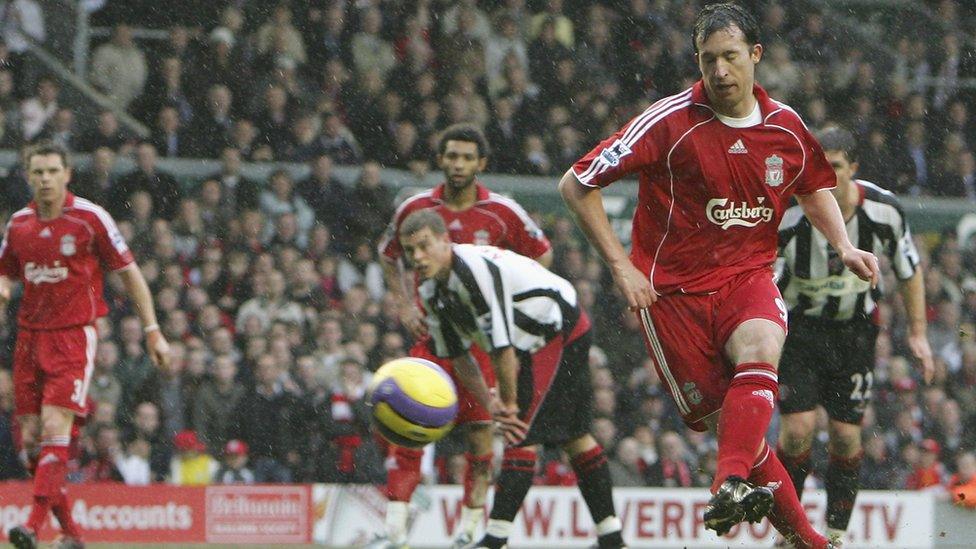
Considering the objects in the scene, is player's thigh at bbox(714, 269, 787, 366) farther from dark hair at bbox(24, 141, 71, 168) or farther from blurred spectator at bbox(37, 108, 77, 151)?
blurred spectator at bbox(37, 108, 77, 151)

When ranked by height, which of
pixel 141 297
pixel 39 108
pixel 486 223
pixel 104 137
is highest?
pixel 39 108

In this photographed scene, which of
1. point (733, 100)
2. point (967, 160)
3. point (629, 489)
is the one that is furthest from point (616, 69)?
point (733, 100)

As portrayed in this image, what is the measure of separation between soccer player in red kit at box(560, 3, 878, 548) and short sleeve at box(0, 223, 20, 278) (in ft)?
14.2

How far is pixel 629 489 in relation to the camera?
470 inches

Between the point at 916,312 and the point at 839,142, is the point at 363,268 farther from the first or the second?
the point at 839,142

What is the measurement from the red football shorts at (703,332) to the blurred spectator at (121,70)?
960cm

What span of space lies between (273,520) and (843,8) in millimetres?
11829

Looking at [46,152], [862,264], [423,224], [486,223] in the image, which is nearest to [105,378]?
[46,152]

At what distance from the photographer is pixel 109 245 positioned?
9.60 meters

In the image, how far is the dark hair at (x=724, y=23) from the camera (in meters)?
6.41

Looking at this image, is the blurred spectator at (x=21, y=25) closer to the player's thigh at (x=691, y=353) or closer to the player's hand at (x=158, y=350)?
the player's hand at (x=158, y=350)

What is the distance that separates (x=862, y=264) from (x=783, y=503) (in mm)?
1030

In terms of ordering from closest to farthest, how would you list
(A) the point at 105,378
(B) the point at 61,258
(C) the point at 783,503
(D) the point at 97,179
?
(C) the point at 783,503 → (B) the point at 61,258 → (A) the point at 105,378 → (D) the point at 97,179

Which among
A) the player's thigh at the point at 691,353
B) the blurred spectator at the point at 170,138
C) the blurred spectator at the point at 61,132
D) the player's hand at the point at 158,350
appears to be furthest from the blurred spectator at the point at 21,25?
the player's thigh at the point at 691,353
